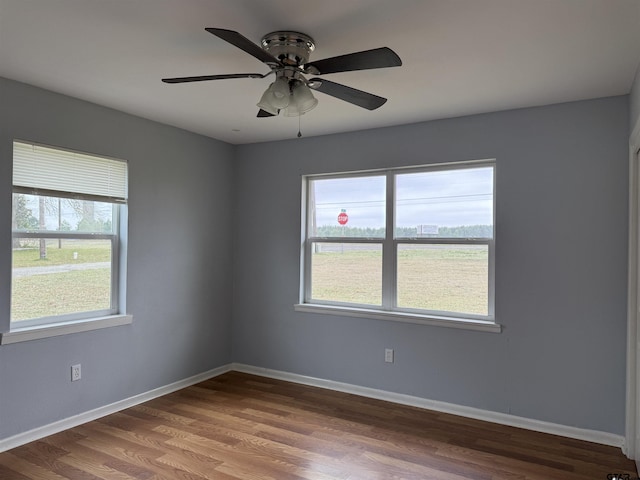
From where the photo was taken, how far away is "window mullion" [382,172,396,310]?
4.08m

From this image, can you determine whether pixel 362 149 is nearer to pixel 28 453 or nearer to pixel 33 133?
pixel 33 133

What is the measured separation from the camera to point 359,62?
2.02 m

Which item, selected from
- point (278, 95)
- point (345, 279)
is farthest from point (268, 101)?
point (345, 279)

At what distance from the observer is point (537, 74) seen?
108 inches

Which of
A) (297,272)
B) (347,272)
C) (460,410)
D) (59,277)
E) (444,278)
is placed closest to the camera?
(59,277)

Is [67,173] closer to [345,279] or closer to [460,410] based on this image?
[345,279]

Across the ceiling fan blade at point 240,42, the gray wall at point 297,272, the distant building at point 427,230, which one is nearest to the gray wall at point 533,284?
A: the gray wall at point 297,272

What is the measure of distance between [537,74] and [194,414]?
3473mm

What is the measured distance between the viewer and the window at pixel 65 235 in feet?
10.2

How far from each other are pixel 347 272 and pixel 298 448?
69.0 inches

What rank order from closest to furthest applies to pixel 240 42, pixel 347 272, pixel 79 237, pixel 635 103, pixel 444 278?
pixel 240 42 < pixel 635 103 < pixel 79 237 < pixel 444 278 < pixel 347 272

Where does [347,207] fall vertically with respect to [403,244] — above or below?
above

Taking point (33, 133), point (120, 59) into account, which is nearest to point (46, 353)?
point (33, 133)

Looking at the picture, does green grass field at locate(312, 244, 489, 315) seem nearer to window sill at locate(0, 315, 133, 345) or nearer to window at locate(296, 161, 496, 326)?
window at locate(296, 161, 496, 326)
